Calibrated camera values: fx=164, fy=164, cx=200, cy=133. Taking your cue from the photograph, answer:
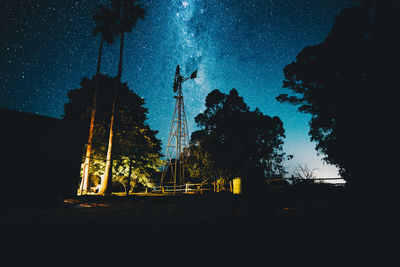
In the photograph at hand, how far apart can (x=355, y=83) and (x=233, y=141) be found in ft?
39.4

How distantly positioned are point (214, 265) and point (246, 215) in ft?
9.31

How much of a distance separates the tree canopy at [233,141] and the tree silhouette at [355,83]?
7183mm

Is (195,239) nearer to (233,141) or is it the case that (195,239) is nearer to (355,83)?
(355,83)

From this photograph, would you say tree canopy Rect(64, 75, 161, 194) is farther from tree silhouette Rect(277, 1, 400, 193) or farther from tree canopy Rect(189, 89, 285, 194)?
tree silhouette Rect(277, 1, 400, 193)

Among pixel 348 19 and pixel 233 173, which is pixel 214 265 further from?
pixel 348 19

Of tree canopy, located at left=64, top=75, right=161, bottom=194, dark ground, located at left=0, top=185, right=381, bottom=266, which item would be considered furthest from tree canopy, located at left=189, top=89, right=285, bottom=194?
dark ground, located at left=0, top=185, right=381, bottom=266

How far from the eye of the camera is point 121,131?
19.2 metres

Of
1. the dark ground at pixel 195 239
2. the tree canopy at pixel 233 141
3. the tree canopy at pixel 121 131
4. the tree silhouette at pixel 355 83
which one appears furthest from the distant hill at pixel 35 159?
the tree silhouette at pixel 355 83

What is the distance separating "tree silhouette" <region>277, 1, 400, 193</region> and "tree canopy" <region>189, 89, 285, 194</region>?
718 cm

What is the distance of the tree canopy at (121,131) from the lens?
18.0 meters

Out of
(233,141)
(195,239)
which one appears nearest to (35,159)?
(195,239)

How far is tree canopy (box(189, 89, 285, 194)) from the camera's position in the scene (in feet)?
59.7

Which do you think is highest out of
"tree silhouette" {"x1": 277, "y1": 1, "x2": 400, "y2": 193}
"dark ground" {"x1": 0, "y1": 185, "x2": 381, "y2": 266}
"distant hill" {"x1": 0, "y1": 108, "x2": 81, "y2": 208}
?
"tree silhouette" {"x1": 277, "y1": 1, "x2": 400, "y2": 193}

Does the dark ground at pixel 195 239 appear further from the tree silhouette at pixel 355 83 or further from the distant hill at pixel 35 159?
the tree silhouette at pixel 355 83
